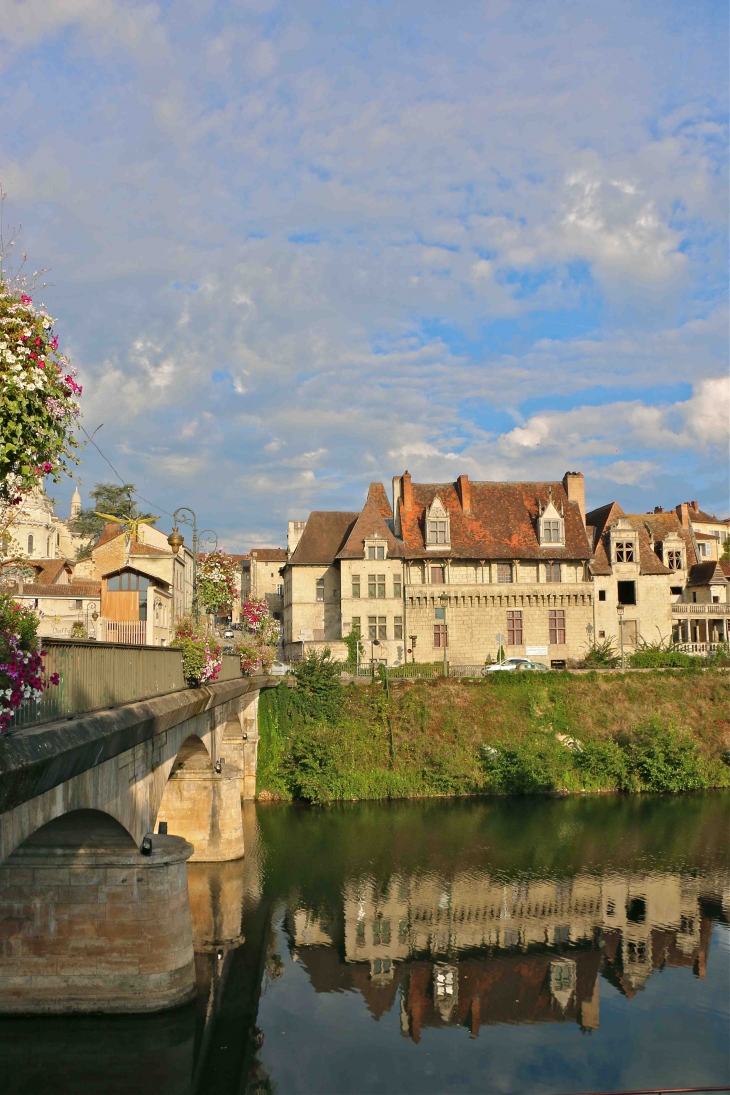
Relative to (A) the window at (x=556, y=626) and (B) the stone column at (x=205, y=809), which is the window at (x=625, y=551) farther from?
(B) the stone column at (x=205, y=809)

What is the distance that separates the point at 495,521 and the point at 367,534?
8510 millimetres

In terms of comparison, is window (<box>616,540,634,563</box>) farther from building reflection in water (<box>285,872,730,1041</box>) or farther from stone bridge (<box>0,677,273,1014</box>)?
stone bridge (<box>0,677,273,1014</box>)

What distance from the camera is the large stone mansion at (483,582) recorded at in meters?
49.9

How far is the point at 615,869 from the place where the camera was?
26906 millimetres

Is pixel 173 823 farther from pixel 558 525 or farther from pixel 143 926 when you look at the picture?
pixel 558 525

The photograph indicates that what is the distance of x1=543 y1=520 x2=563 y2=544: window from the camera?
5156 centimetres

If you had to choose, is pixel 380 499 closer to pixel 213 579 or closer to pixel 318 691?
pixel 318 691

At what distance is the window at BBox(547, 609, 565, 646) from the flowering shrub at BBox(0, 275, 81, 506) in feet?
147

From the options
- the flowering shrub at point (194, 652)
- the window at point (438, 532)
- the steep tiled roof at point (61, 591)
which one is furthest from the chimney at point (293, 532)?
the flowering shrub at point (194, 652)

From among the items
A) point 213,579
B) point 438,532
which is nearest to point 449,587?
point 438,532

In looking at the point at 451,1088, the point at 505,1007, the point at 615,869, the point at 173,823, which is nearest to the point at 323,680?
the point at 173,823

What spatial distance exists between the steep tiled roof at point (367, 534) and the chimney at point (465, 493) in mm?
5248

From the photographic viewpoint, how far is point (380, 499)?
54.0 m

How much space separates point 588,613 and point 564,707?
1082 cm
